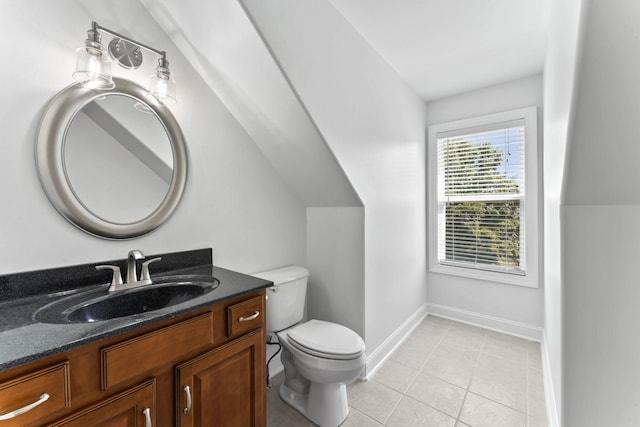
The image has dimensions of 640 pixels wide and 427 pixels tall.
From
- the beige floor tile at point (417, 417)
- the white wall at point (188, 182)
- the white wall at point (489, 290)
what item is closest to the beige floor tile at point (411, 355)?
the beige floor tile at point (417, 417)

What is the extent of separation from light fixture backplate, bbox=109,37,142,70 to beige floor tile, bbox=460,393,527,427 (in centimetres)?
259

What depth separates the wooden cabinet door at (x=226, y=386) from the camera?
3.32 feet

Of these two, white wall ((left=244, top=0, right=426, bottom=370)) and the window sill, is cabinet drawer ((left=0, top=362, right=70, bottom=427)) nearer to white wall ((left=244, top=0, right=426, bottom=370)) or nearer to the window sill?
white wall ((left=244, top=0, right=426, bottom=370))

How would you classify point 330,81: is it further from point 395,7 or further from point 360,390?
point 360,390

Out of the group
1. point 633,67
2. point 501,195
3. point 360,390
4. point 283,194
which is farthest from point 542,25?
point 360,390

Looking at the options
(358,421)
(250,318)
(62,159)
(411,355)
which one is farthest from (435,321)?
(62,159)

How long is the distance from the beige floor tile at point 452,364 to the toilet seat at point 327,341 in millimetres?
866

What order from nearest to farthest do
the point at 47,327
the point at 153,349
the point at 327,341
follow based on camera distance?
1. the point at 47,327
2. the point at 153,349
3. the point at 327,341

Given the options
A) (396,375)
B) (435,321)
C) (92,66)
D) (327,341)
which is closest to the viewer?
(92,66)

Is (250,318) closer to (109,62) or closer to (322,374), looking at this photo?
(322,374)

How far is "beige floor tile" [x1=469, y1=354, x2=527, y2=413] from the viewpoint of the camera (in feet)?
5.76

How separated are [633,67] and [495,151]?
2323 millimetres

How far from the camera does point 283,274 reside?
1.90 metres

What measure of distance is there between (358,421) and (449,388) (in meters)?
0.71
